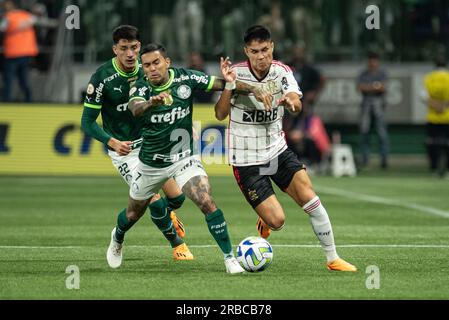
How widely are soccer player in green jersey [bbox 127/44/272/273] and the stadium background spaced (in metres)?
0.83

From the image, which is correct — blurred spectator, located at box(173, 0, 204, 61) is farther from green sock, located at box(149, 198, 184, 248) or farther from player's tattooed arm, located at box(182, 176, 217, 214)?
player's tattooed arm, located at box(182, 176, 217, 214)

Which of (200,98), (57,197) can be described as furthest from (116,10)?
(57,197)

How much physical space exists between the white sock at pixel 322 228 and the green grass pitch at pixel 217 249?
0.22m

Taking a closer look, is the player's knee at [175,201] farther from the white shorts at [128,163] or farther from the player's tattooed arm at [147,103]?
the player's tattooed arm at [147,103]

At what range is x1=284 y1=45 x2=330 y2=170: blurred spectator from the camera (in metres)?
26.7

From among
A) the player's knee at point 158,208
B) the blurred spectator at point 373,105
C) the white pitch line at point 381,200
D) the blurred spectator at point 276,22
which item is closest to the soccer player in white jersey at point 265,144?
the player's knee at point 158,208

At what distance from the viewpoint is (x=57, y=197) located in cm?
2067

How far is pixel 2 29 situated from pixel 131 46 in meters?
14.5

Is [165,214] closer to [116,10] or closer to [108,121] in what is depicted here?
[108,121]

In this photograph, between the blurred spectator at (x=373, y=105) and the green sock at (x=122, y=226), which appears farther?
the blurred spectator at (x=373, y=105)

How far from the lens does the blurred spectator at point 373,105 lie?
89.0ft

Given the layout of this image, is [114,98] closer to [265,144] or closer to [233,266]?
[265,144]

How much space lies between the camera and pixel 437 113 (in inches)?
1043

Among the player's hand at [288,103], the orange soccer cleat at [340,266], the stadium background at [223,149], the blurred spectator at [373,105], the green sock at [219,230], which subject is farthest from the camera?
the blurred spectator at [373,105]
